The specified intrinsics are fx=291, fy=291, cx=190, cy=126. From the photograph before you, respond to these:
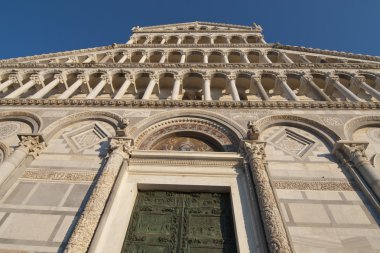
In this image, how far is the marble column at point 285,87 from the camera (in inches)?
349

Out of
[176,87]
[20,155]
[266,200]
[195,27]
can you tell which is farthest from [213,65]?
[195,27]

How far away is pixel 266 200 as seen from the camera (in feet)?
16.3

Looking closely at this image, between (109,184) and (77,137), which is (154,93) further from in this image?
(109,184)

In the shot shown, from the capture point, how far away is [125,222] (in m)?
5.25

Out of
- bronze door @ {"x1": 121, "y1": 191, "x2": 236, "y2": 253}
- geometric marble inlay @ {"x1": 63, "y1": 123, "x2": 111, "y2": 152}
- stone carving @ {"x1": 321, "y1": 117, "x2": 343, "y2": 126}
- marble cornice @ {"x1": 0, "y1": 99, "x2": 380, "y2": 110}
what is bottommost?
bronze door @ {"x1": 121, "y1": 191, "x2": 236, "y2": 253}

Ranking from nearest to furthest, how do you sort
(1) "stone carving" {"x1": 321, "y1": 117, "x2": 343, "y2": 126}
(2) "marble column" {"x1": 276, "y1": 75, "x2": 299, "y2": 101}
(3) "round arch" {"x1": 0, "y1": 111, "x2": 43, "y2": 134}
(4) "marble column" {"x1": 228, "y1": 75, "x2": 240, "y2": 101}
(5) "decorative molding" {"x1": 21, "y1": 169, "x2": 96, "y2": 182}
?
1. (5) "decorative molding" {"x1": 21, "y1": 169, "x2": 96, "y2": 182}
2. (1) "stone carving" {"x1": 321, "y1": 117, "x2": 343, "y2": 126}
3. (3) "round arch" {"x1": 0, "y1": 111, "x2": 43, "y2": 134}
4. (2) "marble column" {"x1": 276, "y1": 75, "x2": 299, "y2": 101}
5. (4) "marble column" {"x1": 228, "y1": 75, "x2": 240, "y2": 101}

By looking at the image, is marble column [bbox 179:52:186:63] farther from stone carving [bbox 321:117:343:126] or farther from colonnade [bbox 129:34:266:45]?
stone carving [bbox 321:117:343:126]

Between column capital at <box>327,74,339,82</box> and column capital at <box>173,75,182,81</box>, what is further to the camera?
column capital at <box>173,75,182,81</box>

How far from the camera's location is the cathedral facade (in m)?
4.81

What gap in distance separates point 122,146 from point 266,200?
3.26 metres

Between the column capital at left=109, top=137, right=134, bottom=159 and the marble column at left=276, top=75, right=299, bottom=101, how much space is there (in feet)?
16.3

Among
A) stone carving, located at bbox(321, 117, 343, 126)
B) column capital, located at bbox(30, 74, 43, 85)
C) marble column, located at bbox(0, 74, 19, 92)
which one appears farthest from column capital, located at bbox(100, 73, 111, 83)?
stone carving, located at bbox(321, 117, 343, 126)

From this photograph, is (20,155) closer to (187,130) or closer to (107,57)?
(187,130)

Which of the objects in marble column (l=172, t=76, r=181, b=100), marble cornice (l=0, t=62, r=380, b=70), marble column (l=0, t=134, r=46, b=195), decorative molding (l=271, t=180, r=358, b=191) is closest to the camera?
decorative molding (l=271, t=180, r=358, b=191)
